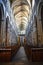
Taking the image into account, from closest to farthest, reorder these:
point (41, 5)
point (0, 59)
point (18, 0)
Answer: point (0, 59)
point (41, 5)
point (18, 0)

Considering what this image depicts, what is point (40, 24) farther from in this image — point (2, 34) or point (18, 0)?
point (18, 0)

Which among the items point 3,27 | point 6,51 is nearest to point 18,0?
point 3,27

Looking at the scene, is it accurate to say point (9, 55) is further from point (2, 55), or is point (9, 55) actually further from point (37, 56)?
point (37, 56)

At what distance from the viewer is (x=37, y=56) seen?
11867 mm

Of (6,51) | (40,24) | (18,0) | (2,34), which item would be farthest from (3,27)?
(18,0)

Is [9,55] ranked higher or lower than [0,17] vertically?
lower

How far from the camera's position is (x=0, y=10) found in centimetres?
1989

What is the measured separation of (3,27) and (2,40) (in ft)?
5.77

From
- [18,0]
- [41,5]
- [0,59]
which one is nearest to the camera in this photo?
[0,59]

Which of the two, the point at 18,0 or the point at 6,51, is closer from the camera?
the point at 6,51

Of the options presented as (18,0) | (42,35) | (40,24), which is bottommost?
(42,35)

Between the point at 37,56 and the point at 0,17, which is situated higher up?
the point at 0,17

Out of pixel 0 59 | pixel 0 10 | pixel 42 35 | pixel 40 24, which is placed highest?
pixel 0 10

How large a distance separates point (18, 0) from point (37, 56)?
22065 millimetres
